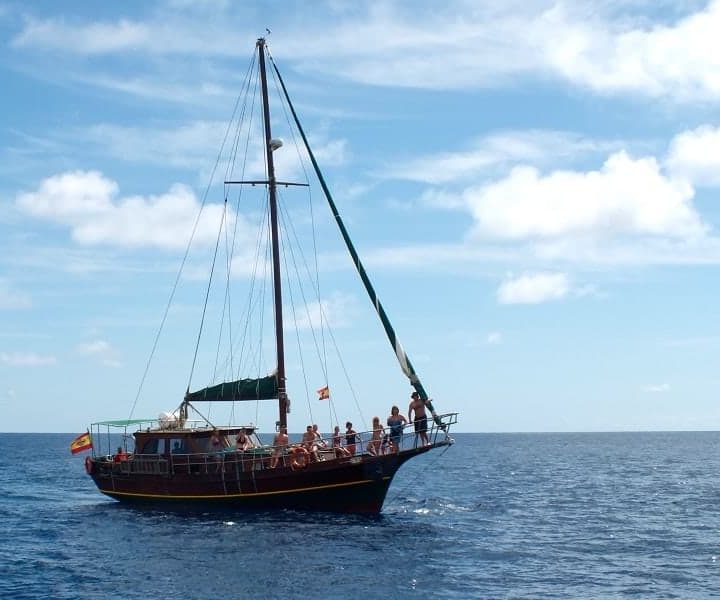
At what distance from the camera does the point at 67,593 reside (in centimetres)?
2261

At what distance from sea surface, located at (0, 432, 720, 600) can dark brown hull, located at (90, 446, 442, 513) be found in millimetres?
594

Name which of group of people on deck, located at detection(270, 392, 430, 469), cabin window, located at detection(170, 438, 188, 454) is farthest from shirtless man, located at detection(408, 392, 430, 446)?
cabin window, located at detection(170, 438, 188, 454)

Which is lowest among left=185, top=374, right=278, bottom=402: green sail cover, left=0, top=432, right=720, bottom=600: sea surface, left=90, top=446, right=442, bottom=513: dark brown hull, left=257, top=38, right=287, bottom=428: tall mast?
left=0, top=432, right=720, bottom=600: sea surface

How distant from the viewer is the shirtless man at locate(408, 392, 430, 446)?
32562 millimetres

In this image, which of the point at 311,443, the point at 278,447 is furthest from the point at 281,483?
the point at 311,443

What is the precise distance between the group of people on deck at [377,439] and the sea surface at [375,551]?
2.38m

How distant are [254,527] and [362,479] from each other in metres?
4.31

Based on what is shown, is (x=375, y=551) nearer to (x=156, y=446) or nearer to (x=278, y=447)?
(x=278, y=447)

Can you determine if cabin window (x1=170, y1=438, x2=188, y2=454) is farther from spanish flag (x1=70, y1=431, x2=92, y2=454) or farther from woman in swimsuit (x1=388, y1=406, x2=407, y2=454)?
woman in swimsuit (x1=388, y1=406, x2=407, y2=454)

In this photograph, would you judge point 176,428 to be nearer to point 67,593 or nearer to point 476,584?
point 67,593

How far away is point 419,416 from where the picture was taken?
32.9 m

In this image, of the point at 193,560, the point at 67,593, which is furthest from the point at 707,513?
the point at 67,593

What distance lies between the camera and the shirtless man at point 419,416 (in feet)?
107

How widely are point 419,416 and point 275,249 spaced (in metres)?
9.91
